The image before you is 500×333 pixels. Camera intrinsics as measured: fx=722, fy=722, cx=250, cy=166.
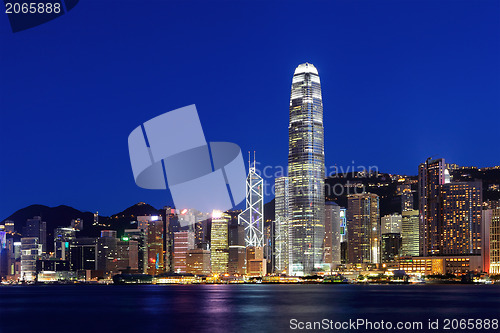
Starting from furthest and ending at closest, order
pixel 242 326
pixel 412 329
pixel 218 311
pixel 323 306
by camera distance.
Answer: pixel 323 306
pixel 218 311
pixel 242 326
pixel 412 329

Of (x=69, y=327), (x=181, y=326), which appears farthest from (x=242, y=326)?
(x=69, y=327)

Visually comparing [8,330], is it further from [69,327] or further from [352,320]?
[352,320]

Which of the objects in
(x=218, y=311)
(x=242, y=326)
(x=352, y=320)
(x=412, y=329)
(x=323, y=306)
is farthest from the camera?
(x=323, y=306)

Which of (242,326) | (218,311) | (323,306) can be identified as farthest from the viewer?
Result: (323,306)

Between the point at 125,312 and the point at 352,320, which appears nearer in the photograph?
the point at 352,320

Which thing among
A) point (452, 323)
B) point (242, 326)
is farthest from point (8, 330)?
point (452, 323)

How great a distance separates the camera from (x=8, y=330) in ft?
202

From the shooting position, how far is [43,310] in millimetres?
88188

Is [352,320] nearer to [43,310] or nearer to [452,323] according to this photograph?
[452,323]

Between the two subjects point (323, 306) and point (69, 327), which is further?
point (323, 306)

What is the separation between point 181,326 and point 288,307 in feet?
81.6

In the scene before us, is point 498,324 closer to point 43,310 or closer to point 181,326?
point 181,326

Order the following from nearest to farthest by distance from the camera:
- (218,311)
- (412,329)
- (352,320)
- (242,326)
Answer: (412,329), (242,326), (352,320), (218,311)

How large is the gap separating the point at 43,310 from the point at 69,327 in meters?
26.5
